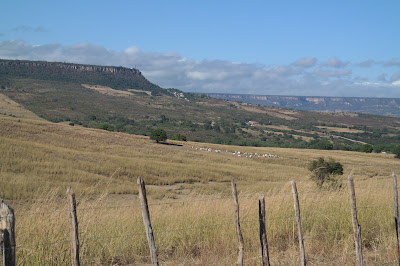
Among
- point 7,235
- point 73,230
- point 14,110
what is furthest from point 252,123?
point 7,235

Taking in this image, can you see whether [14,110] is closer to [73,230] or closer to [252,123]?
[252,123]

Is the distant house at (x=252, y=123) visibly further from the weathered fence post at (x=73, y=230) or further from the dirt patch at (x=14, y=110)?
the weathered fence post at (x=73, y=230)

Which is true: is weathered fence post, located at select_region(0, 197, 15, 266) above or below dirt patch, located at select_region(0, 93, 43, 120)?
below

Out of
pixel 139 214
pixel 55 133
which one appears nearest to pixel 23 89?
pixel 55 133

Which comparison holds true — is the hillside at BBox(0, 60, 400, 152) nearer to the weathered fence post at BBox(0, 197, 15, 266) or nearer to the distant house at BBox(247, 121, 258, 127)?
the distant house at BBox(247, 121, 258, 127)

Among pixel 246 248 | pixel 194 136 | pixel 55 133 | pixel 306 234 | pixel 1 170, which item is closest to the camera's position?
pixel 246 248

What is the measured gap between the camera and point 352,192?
6.77 meters

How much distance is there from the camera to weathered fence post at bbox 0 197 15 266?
443 cm

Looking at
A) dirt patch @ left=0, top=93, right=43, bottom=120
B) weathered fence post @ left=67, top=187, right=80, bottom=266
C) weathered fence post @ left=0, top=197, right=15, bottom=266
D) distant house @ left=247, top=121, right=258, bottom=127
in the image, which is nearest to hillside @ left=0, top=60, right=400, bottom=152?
dirt patch @ left=0, top=93, right=43, bottom=120

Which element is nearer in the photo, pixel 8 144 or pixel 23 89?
pixel 8 144

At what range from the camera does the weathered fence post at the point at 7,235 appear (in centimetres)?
443

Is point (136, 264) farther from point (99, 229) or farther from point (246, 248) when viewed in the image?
point (246, 248)

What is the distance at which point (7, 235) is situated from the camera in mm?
4488

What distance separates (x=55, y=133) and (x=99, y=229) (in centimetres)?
4063
